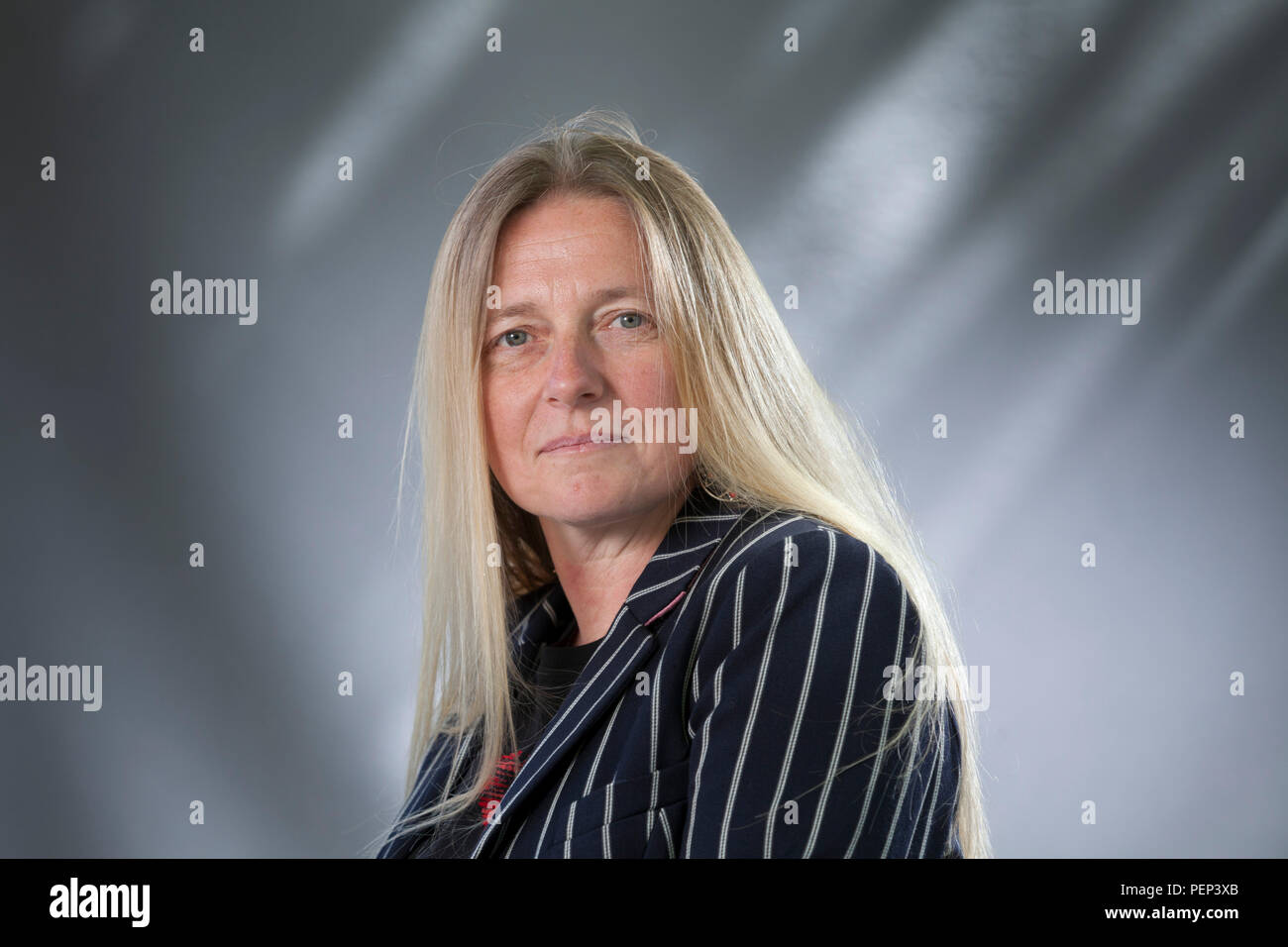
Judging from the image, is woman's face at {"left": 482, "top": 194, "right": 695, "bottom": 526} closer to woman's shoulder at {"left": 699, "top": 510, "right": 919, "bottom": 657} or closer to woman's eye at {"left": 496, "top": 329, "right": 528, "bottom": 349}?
woman's eye at {"left": 496, "top": 329, "right": 528, "bottom": 349}

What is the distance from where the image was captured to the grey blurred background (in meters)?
2.54

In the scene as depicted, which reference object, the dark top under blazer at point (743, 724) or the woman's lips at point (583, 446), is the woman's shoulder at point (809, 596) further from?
the woman's lips at point (583, 446)

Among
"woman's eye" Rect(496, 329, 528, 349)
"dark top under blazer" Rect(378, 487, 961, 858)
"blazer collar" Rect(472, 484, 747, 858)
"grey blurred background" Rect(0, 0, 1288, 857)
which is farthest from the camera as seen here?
"grey blurred background" Rect(0, 0, 1288, 857)

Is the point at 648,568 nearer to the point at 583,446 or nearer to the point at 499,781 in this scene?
the point at 583,446

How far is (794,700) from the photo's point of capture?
114 centimetres

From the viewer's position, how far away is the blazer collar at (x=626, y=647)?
4.33 ft

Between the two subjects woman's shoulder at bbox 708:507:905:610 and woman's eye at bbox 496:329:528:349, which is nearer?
woman's shoulder at bbox 708:507:905:610

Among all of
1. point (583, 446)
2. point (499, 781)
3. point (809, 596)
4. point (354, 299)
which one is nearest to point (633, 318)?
point (583, 446)

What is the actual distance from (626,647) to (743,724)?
0.78 ft

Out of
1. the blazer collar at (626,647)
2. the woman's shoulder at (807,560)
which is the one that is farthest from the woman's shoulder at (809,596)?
the blazer collar at (626,647)

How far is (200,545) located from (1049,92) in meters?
2.22

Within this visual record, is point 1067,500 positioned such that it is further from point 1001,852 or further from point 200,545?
point 200,545

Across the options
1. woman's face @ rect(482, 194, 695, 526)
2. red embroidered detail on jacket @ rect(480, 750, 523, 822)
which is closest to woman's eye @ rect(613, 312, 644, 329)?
woman's face @ rect(482, 194, 695, 526)

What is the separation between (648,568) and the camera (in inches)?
54.7
